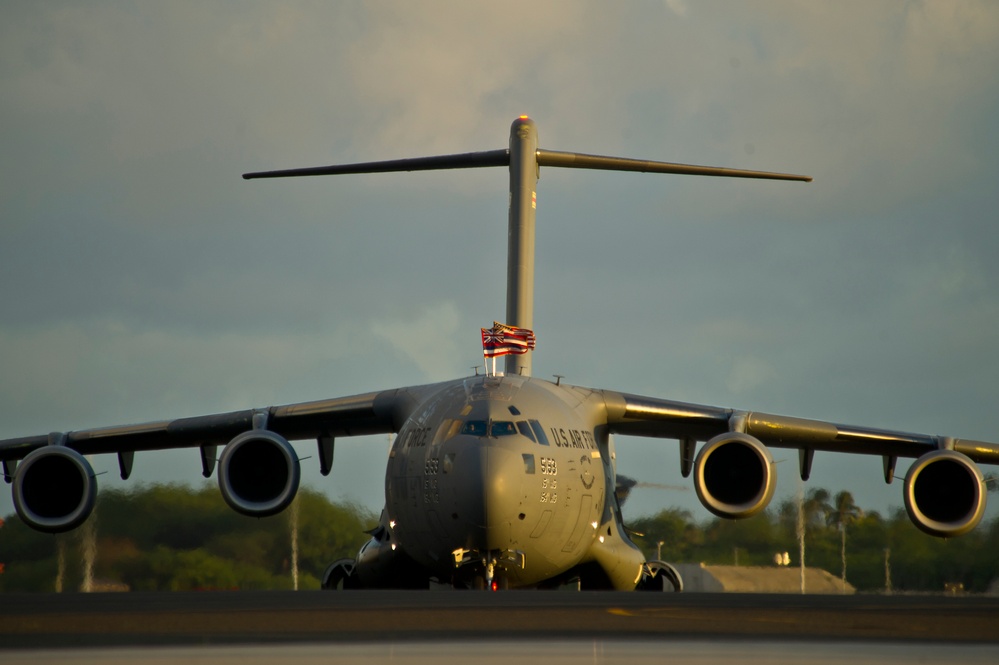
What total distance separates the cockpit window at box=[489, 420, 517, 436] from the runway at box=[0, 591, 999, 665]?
4864 millimetres

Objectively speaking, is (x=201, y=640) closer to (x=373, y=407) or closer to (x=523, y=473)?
(x=523, y=473)

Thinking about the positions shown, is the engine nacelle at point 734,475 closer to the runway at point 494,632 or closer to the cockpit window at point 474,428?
the cockpit window at point 474,428

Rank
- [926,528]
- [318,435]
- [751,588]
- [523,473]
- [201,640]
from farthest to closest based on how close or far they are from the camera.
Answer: [751,588]
[318,435]
[926,528]
[523,473]
[201,640]

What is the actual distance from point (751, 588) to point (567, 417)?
499 cm

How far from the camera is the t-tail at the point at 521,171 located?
47.0ft

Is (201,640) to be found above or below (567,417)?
below

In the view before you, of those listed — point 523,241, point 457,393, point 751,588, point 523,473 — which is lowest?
point 751,588

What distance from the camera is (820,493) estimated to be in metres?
15.2

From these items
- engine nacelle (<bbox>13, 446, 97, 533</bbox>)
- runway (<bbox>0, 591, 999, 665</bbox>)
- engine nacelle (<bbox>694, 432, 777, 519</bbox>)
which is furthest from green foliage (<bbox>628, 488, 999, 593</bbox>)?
runway (<bbox>0, 591, 999, 665</bbox>)

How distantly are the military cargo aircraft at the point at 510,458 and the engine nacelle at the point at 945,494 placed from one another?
0.05 ft

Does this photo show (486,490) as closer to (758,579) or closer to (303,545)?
(303,545)

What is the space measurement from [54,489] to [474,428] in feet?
17.1

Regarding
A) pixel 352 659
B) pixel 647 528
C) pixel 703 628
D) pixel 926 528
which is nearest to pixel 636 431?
pixel 647 528

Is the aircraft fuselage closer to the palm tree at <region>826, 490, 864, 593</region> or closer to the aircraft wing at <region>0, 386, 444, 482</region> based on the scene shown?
the aircraft wing at <region>0, 386, 444, 482</region>
